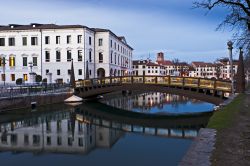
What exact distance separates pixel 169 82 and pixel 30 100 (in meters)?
14.5

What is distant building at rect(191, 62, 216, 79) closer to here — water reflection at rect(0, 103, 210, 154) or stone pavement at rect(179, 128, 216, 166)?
water reflection at rect(0, 103, 210, 154)

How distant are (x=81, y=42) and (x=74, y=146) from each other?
42.9m

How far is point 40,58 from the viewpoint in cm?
5881

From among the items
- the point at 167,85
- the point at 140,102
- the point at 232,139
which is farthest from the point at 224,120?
the point at 140,102

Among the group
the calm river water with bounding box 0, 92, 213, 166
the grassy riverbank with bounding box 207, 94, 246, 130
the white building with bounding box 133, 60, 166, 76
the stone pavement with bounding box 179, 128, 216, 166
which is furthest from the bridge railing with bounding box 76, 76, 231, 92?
the white building with bounding box 133, 60, 166, 76

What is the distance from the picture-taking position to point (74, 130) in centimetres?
2111

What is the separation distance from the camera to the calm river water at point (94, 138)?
1343 cm

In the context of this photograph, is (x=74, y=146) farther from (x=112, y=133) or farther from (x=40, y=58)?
(x=40, y=58)

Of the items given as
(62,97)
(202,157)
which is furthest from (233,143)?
(62,97)

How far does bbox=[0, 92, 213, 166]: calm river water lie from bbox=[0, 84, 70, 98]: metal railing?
103 inches

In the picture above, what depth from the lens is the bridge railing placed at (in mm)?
27573

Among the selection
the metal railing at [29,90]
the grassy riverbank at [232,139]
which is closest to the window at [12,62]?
the metal railing at [29,90]

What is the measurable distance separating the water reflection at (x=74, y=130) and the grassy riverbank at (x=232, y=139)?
17.0 ft

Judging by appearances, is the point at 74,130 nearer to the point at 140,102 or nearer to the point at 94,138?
the point at 94,138
